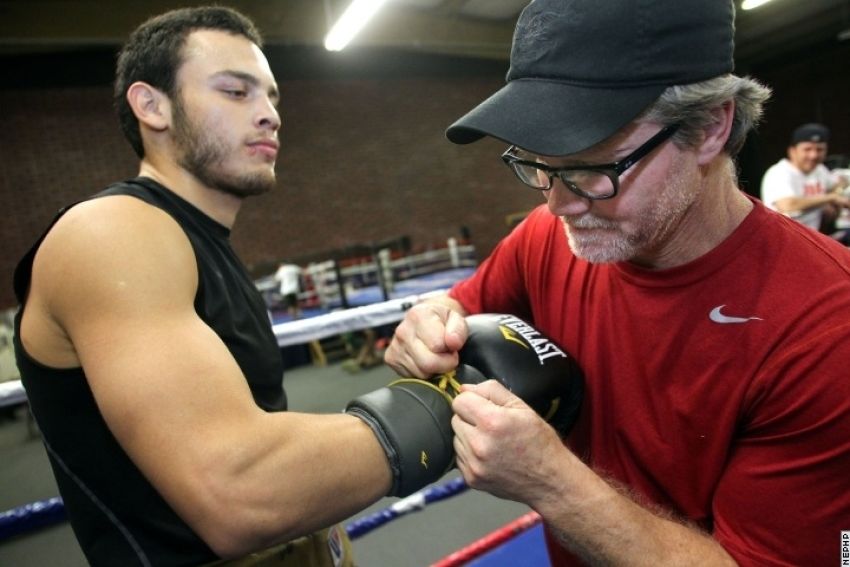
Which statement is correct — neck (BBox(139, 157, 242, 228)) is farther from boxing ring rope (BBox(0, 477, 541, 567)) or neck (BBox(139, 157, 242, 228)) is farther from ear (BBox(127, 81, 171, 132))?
boxing ring rope (BBox(0, 477, 541, 567))

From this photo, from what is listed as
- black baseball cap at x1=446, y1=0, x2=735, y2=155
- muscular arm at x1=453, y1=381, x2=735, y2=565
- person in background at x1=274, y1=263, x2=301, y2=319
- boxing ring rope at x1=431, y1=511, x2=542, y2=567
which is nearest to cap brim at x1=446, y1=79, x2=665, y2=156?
black baseball cap at x1=446, y1=0, x2=735, y2=155

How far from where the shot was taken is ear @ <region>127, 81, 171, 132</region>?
1291 mm

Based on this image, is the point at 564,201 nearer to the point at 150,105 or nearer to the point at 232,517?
the point at 232,517

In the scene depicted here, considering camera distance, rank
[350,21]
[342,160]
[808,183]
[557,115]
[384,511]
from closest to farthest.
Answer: [557,115], [384,511], [808,183], [350,21], [342,160]

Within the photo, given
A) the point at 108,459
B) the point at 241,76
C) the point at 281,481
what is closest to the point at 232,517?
the point at 281,481

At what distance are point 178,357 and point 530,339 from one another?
25.3 inches

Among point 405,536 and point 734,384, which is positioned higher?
point 734,384

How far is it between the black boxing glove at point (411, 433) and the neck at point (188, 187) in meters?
0.69

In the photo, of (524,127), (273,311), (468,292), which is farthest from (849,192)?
(273,311)

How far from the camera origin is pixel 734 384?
84 centimetres

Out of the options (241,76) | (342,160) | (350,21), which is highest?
(350,21)

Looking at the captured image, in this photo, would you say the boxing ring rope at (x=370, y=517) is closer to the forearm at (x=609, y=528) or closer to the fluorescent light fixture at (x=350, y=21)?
the forearm at (x=609, y=528)

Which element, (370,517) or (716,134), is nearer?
(716,134)

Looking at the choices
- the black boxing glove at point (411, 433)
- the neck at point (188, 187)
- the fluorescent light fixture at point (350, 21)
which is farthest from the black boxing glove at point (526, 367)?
the fluorescent light fixture at point (350, 21)
